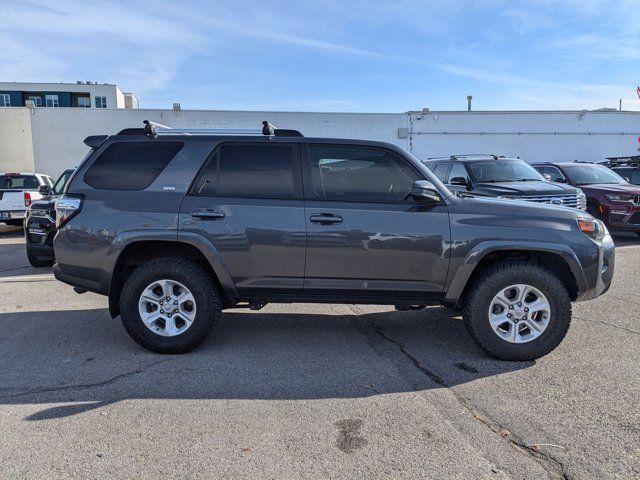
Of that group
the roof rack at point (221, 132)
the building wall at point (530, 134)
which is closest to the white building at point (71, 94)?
the building wall at point (530, 134)

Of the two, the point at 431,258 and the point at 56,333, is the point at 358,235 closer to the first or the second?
the point at 431,258

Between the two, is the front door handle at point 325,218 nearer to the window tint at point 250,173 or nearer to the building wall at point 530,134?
the window tint at point 250,173

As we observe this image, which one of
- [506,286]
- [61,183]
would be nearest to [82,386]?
[506,286]

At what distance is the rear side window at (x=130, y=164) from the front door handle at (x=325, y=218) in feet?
4.76

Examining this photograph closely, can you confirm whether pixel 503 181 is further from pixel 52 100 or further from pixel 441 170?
pixel 52 100

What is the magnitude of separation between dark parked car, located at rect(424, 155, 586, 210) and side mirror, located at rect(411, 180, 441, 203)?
188 inches

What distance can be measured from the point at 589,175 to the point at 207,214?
36.6ft

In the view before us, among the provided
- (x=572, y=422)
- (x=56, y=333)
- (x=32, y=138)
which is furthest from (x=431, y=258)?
(x=32, y=138)

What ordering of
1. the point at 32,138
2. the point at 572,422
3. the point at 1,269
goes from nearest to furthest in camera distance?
the point at 572,422 < the point at 1,269 < the point at 32,138

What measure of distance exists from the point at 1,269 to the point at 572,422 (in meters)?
9.41

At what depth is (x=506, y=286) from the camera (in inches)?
175

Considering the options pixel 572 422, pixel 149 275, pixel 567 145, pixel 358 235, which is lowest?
pixel 572 422

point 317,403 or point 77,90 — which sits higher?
point 77,90

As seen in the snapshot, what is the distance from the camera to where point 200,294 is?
14.8 feet
